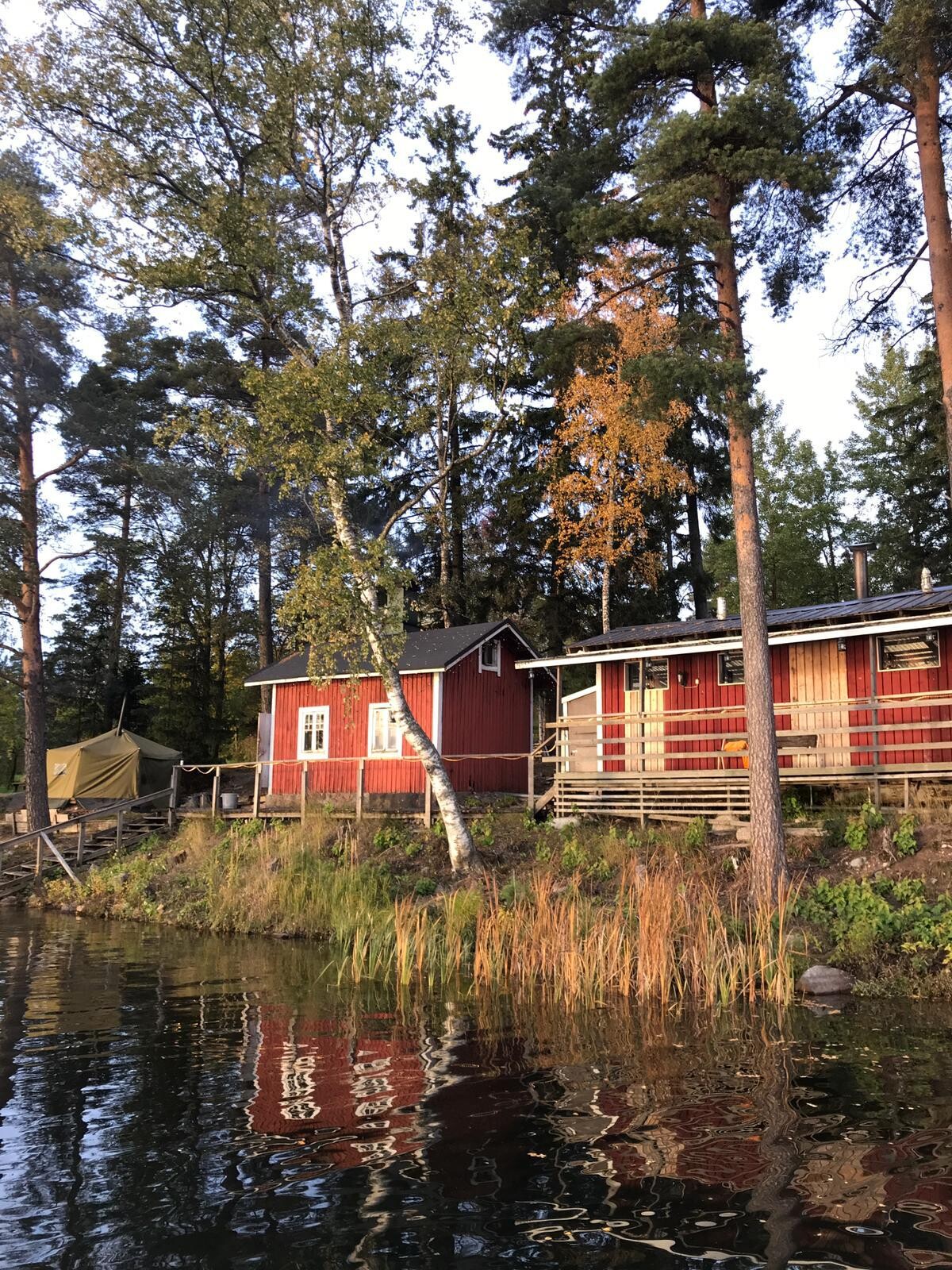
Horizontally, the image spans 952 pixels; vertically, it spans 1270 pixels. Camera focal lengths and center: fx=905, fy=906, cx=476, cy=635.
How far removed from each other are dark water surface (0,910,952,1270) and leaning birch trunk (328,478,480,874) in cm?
625

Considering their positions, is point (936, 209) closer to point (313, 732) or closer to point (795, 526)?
point (313, 732)

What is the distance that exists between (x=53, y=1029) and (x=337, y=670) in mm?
14700

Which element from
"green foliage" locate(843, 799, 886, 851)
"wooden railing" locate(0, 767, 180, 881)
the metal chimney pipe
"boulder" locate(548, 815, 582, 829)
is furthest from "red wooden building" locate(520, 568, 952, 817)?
"wooden railing" locate(0, 767, 180, 881)

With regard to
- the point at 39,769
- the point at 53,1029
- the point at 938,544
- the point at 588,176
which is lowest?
the point at 53,1029

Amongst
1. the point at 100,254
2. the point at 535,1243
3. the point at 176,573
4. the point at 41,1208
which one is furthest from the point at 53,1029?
the point at 176,573

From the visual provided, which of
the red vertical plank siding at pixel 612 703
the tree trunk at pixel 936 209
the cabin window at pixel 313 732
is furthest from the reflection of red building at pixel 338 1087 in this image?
the cabin window at pixel 313 732

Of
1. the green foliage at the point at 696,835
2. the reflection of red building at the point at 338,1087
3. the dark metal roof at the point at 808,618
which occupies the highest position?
the dark metal roof at the point at 808,618

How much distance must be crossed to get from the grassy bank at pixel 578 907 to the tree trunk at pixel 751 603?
0.63 meters

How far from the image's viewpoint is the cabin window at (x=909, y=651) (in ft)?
53.0

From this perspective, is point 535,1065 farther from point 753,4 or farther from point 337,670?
point 337,670

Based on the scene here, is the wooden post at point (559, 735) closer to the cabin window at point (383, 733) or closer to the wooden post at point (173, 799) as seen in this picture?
the cabin window at point (383, 733)

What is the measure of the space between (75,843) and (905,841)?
65.3 ft

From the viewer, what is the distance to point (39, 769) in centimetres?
2302

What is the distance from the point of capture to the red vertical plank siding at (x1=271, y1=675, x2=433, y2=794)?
878 inches
